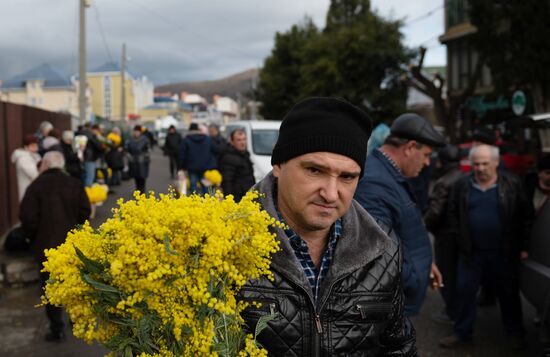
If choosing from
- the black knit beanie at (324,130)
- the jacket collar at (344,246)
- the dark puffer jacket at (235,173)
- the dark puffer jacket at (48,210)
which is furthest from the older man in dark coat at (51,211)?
the black knit beanie at (324,130)

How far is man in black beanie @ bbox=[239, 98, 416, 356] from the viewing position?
6.41 ft

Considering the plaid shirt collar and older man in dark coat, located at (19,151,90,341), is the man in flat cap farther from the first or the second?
older man in dark coat, located at (19,151,90,341)

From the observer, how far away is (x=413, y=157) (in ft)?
12.6

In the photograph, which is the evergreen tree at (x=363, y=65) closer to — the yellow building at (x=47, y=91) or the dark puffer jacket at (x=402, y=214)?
the dark puffer jacket at (x=402, y=214)

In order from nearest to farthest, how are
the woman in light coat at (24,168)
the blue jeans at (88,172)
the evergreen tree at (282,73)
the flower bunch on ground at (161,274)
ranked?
the flower bunch on ground at (161,274)
the woman in light coat at (24,168)
the blue jeans at (88,172)
the evergreen tree at (282,73)

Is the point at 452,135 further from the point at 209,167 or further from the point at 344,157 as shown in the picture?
the point at 344,157

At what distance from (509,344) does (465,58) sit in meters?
31.8

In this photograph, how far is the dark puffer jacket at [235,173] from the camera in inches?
334

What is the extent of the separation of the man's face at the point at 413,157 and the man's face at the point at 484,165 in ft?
5.50

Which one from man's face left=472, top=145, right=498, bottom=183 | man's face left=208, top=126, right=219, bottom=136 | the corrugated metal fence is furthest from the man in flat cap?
man's face left=208, top=126, right=219, bottom=136

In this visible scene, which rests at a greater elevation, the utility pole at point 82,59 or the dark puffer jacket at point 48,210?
the utility pole at point 82,59

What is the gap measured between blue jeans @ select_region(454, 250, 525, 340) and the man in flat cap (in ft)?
6.54

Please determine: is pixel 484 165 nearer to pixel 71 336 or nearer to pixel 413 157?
pixel 413 157

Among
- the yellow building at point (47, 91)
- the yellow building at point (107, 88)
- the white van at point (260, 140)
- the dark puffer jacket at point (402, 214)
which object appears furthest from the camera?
the yellow building at point (107, 88)
